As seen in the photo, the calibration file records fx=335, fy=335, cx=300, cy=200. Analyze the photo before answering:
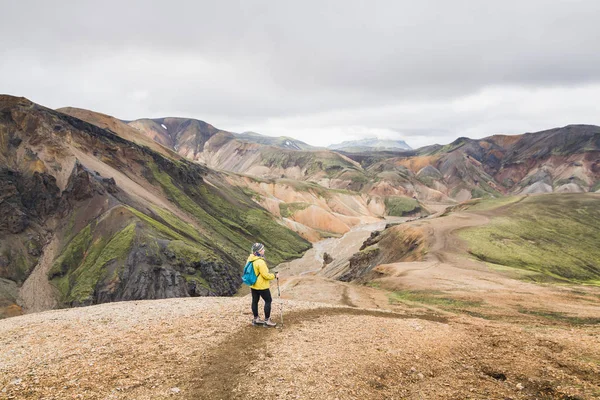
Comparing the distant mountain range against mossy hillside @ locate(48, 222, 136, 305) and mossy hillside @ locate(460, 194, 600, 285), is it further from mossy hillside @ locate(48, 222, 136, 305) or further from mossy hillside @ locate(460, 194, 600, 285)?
mossy hillside @ locate(460, 194, 600, 285)

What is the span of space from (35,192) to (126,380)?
90.9 m

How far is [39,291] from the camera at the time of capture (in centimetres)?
5994

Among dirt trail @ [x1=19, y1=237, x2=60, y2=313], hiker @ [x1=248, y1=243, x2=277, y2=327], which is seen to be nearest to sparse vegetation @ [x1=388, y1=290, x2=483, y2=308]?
hiker @ [x1=248, y1=243, x2=277, y2=327]

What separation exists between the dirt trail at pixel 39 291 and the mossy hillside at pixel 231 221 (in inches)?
1581

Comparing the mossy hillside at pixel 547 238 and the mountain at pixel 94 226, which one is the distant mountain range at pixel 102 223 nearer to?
the mountain at pixel 94 226

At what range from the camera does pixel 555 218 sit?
88.1 metres

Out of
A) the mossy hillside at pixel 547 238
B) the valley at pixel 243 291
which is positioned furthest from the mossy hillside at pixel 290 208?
the mossy hillside at pixel 547 238

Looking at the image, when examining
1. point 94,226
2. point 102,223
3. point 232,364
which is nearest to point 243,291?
point 102,223

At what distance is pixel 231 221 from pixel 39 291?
67427mm

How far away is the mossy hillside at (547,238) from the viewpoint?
189 feet

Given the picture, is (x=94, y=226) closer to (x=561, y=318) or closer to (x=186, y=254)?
(x=186, y=254)

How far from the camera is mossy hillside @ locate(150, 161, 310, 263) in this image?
10726 centimetres

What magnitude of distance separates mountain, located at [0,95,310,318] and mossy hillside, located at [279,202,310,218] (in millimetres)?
45356

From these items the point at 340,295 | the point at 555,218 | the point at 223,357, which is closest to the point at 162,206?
the point at 340,295
